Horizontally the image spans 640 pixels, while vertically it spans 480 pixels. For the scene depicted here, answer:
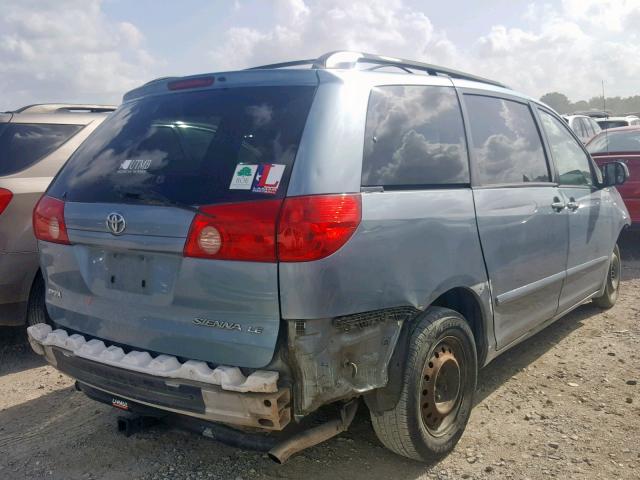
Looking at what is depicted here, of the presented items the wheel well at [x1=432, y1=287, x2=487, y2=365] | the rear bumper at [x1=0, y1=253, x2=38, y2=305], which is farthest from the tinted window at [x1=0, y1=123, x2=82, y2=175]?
the wheel well at [x1=432, y1=287, x2=487, y2=365]

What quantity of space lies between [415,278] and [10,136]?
3730 mm

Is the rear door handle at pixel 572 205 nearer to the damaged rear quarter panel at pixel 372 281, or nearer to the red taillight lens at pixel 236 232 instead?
the damaged rear quarter panel at pixel 372 281

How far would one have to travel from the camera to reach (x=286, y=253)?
2.35m

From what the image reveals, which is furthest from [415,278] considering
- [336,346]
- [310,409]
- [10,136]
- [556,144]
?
[10,136]

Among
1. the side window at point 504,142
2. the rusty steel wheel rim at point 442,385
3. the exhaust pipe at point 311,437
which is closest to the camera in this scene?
the exhaust pipe at point 311,437

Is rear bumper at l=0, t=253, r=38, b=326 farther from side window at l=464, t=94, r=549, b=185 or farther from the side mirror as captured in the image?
the side mirror

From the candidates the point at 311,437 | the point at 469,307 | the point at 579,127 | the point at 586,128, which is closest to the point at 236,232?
the point at 311,437

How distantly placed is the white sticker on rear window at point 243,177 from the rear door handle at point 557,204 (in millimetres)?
2408

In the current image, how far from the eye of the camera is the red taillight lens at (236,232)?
237 centimetres

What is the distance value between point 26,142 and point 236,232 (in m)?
3.28

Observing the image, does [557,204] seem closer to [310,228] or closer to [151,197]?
[310,228]

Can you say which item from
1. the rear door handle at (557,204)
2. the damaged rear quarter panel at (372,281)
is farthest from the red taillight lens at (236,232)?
the rear door handle at (557,204)

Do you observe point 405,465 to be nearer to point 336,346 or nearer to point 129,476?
point 336,346

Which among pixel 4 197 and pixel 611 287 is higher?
pixel 4 197
